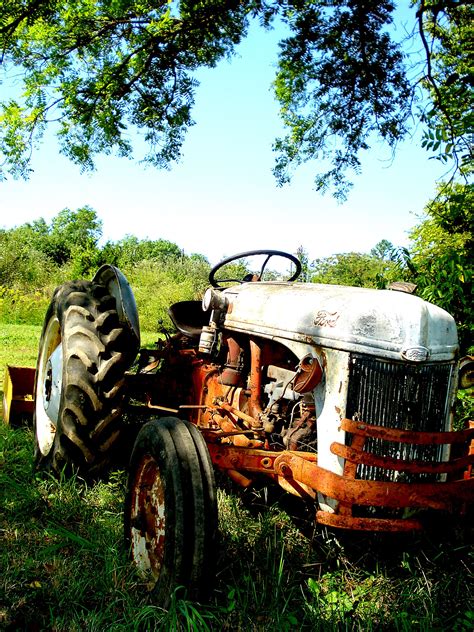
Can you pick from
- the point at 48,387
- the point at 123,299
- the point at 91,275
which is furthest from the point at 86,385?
the point at 91,275

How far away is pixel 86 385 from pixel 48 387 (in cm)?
73

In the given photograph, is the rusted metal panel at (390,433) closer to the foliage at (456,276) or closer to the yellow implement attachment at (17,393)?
the foliage at (456,276)

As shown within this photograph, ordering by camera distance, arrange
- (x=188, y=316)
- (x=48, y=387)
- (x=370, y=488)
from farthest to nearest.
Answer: (x=188, y=316) < (x=48, y=387) < (x=370, y=488)

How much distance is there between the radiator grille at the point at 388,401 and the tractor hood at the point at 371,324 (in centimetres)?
7

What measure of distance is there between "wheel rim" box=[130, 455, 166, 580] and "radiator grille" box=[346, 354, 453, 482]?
0.85m

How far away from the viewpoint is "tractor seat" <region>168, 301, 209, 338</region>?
14.4 ft

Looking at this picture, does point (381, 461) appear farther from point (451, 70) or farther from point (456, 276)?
point (451, 70)

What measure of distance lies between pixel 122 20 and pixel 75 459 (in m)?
7.61

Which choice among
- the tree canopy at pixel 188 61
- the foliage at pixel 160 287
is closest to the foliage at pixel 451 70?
the tree canopy at pixel 188 61

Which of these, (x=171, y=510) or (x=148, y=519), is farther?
(x=148, y=519)

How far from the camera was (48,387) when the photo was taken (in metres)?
3.81

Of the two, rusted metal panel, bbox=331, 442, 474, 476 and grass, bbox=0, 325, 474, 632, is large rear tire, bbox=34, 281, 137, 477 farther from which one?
rusted metal panel, bbox=331, 442, 474, 476

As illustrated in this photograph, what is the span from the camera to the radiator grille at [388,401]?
7.86ft

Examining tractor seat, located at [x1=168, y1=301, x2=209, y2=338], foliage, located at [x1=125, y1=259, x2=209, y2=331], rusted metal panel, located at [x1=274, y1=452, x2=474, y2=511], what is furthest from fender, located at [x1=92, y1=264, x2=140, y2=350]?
foliage, located at [x1=125, y1=259, x2=209, y2=331]
